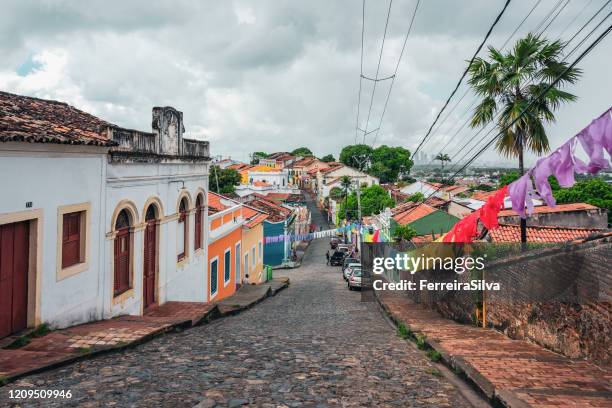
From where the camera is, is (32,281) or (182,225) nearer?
(32,281)

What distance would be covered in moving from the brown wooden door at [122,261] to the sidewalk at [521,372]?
652cm

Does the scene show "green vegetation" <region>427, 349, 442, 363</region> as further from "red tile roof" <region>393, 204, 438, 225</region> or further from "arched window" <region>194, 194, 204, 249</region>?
"red tile roof" <region>393, 204, 438, 225</region>

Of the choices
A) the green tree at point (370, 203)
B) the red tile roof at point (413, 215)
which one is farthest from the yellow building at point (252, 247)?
the green tree at point (370, 203)

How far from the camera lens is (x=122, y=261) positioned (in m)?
11.0

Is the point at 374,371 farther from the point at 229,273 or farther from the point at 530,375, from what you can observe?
the point at 229,273

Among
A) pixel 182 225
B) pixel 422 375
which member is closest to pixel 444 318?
pixel 422 375

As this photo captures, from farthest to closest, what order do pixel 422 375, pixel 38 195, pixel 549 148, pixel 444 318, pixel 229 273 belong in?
pixel 229 273
pixel 444 318
pixel 549 148
pixel 38 195
pixel 422 375

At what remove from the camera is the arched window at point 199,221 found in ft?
52.1

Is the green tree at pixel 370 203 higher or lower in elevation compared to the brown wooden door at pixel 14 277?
higher

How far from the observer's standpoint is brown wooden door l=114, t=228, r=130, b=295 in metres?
10.7

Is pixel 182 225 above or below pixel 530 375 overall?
above

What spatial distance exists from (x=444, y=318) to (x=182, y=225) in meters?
7.67

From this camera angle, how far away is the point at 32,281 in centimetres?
781

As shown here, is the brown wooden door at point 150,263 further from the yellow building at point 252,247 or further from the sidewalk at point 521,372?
the yellow building at point 252,247
